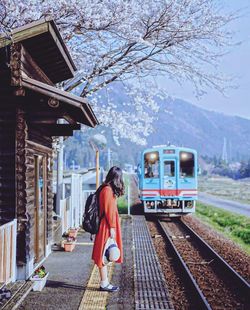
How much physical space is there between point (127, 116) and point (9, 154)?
10612 mm

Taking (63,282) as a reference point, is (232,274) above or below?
below

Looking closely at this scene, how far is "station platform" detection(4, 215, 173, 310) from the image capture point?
6.75 m

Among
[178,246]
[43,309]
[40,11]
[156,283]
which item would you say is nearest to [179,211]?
[178,246]

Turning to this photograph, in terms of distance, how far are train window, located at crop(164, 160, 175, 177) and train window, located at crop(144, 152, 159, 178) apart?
35 centimetres

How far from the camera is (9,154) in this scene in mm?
7625

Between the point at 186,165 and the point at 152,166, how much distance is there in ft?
4.38

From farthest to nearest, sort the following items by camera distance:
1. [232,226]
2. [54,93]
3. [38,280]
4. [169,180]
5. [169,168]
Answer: [169,168], [169,180], [232,226], [38,280], [54,93]

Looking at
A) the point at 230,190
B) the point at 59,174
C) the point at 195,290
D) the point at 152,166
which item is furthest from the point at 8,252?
the point at 230,190

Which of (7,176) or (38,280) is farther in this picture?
(7,176)

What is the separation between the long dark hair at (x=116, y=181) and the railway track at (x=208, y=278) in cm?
195

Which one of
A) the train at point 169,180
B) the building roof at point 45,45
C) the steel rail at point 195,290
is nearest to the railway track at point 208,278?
the steel rail at point 195,290

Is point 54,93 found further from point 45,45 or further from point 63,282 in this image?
point 63,282

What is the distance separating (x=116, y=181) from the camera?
7059 mm

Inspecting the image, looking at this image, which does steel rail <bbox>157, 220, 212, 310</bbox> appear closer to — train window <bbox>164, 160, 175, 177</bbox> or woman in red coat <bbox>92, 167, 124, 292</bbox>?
woman in red coat <bbox>92, 167, 124, 292</bbox>
